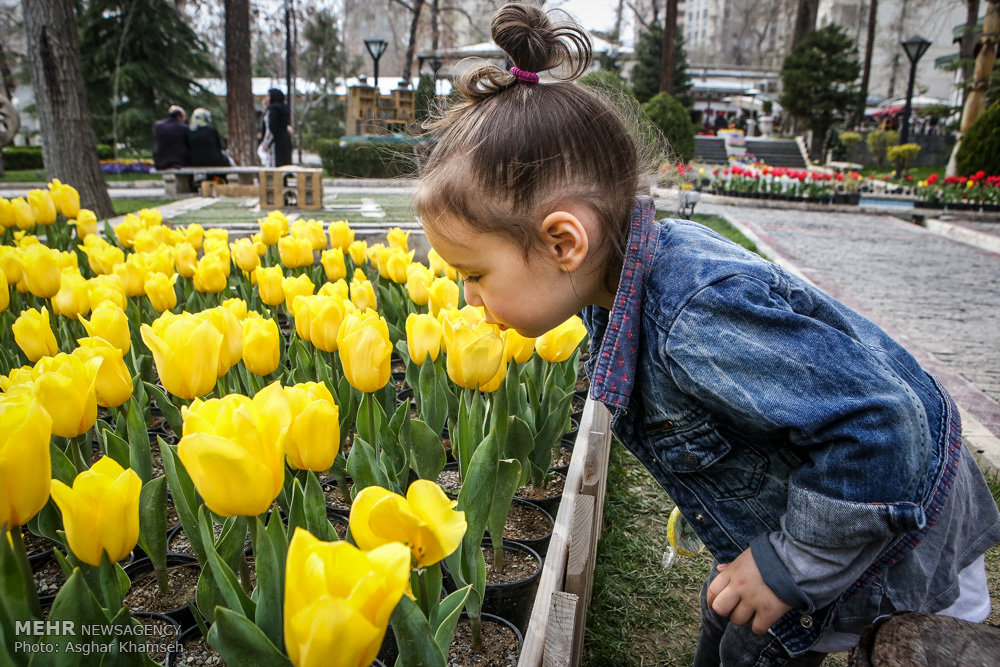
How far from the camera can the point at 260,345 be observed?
1.81 metres

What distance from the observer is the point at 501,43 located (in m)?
1.47

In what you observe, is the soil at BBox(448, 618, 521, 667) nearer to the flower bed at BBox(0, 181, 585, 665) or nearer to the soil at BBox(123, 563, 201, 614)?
the flower bed at BBox(0, 181, 585, 665)

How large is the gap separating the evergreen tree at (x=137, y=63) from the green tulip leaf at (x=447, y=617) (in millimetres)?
22475

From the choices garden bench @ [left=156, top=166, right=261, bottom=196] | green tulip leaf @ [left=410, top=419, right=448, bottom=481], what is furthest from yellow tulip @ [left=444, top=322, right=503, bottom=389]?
garden bench @ [left=156, top=166, right=261, bottom=196]

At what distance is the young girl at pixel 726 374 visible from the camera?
3.87 feet

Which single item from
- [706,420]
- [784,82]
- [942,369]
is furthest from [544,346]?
[784,82]

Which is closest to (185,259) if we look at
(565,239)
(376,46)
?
(565,239)

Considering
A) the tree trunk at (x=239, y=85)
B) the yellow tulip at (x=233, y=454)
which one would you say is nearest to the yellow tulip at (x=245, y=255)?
the yellow tulip at (x=233, y=454)

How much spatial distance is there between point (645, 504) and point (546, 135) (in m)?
1.85

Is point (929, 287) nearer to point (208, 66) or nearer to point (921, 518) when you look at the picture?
point (921, 518)

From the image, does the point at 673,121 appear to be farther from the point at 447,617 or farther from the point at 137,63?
the point at 447,617

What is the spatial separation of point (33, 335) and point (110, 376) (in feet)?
1.69

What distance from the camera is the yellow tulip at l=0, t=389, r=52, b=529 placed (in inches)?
37.3

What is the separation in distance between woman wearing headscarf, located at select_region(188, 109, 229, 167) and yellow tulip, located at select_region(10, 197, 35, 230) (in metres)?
9.21
